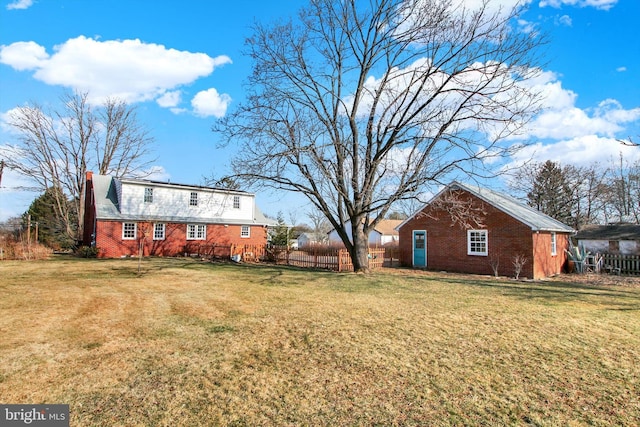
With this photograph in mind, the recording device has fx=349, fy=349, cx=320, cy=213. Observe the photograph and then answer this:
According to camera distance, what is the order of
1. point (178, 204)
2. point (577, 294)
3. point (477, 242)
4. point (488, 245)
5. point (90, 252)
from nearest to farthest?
point (577, 294) → point (488, 245) → point (477, 242) → point (90, 252) → point (178, 204)

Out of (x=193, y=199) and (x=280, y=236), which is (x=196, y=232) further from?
(x=280, y=236)

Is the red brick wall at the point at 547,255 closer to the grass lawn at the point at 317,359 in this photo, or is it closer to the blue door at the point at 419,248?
the blue door at the point at 419,248

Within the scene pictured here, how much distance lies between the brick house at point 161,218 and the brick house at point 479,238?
1244 cm

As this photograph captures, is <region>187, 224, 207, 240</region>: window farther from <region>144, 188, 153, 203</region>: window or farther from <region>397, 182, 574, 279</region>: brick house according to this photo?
<region>397, 182, 574, 279</region>: brick house

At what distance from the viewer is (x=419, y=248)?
21359mm

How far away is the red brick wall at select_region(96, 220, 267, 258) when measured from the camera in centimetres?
2342

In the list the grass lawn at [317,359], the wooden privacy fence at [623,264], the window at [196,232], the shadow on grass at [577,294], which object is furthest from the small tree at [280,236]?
the grass lawn at [317,359]

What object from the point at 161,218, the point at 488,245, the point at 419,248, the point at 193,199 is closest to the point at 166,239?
the point at 161,218

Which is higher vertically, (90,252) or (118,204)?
(118,204)

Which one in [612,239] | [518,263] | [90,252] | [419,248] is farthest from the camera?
[90,252]

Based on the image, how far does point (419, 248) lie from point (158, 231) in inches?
727

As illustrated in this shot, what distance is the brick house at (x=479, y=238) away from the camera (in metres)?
17.2

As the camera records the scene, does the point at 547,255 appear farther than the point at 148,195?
No

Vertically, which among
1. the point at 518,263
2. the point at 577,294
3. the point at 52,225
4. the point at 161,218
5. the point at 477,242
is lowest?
the point at 577,294
